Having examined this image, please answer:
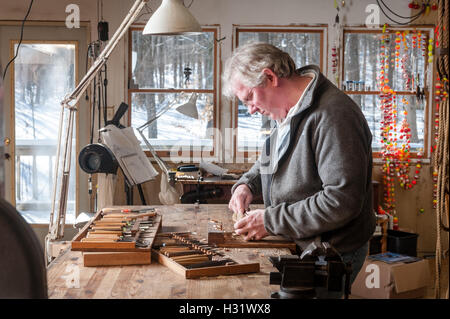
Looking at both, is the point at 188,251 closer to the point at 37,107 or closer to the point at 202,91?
the point at 202,91

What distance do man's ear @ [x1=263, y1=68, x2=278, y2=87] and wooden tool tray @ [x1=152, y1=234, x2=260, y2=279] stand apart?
623 mm

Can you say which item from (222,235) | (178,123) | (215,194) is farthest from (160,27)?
(178,123)

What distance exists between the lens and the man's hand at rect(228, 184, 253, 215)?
2289mm

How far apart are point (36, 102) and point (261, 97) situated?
4.01 meters

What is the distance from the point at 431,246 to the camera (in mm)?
5605

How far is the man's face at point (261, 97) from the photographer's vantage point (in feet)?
6.41

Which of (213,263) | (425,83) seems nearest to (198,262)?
(213,263)

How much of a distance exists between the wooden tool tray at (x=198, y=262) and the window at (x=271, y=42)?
12.2 ft

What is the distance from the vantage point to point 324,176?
1678 mm

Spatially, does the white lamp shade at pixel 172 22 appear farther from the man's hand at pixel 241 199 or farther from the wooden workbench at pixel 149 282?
the wooden workbench at pixel 149 282

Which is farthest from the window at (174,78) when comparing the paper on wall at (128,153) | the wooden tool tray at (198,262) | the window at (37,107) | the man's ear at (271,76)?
the wooden tool tray at (198,262)

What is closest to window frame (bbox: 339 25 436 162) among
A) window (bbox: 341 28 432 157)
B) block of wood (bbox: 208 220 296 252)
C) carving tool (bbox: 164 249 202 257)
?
window (bbox: 341 28 432 157)
